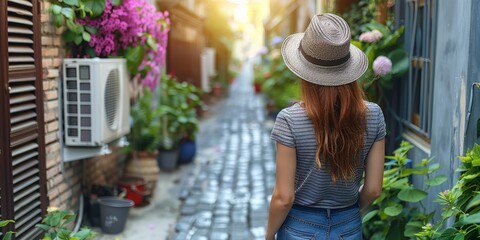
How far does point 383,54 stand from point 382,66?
0.34m

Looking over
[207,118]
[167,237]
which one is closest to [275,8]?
[207,118]

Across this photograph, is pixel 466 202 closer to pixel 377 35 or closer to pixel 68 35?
pixel 377 35

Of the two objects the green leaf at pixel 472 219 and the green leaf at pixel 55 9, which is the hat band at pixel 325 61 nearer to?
the green leaf at pixel 472 219

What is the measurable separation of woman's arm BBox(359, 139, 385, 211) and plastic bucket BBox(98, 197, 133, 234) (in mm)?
3380

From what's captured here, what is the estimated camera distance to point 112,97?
5574mm

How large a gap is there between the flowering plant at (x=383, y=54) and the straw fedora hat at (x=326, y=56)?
232 centimetres

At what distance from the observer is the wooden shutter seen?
3711 mm

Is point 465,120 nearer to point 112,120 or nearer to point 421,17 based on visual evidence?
point 421,17

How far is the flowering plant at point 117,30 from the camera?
16.3 ft

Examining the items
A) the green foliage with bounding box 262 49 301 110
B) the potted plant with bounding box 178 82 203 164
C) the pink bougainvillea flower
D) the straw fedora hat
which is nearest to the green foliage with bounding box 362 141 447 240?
the straw fedora hat

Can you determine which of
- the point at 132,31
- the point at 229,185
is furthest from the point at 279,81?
the point at 132,31

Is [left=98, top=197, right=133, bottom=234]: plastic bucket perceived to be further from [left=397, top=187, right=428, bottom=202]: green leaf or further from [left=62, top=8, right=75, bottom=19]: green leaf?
[left=397, top=187, right=428, bottom=202]: green leaf

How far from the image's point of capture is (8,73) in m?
3.76

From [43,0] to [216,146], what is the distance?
7.18 metres
